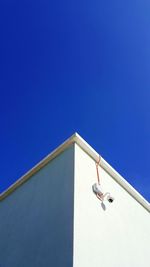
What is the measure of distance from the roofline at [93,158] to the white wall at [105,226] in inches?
2.3

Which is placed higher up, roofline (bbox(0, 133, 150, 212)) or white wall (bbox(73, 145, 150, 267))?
roofline (bbox(0, 133, 150, 212))

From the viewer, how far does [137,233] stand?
6.80 ft

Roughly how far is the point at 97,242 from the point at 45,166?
91cm

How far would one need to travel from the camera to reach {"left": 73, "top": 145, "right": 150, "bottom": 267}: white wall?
147cm

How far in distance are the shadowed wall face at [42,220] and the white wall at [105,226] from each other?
0.07m

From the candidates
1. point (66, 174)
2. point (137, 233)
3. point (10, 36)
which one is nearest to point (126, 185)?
point (137, 233)

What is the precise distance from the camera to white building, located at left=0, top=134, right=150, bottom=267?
1477 millimetres

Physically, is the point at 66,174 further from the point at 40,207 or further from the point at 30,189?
the point at 30,189

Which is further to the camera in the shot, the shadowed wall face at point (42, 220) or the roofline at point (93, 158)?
the roofline at point (93, 158)

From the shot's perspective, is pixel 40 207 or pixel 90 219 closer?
pixel 90 219

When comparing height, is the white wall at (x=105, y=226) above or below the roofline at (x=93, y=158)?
below

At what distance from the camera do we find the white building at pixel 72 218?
148 cm

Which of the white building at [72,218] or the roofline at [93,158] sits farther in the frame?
the roofline at [93,158]

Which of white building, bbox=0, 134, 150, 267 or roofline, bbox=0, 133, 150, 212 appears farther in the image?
roofline, bbox=0, 133, 150, 212
